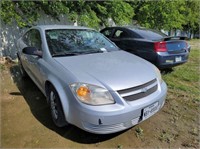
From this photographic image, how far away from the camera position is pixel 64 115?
275cm

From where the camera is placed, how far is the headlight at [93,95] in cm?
248

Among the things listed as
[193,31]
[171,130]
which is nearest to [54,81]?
[171,130]

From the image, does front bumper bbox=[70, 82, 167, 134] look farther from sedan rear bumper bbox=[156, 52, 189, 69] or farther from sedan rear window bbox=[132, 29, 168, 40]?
sedan rear window bbox=[132, 29, 168, 40]

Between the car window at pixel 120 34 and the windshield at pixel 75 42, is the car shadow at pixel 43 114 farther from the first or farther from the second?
the car window at pixel 120 34

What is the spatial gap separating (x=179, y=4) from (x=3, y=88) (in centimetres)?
1270

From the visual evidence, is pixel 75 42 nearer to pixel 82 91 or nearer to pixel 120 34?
pixel 82 91

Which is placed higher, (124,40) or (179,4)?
(179,4)

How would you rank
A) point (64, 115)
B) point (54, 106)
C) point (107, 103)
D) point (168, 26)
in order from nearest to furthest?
point (107, 103) < point (64, 115) < point (54, 106) < point (168, 26)

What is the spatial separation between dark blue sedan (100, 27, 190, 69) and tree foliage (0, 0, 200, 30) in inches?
114

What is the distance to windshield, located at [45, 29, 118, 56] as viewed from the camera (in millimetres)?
3467

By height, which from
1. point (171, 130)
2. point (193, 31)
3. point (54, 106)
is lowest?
point (193, 31)

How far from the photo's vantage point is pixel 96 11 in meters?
9.62

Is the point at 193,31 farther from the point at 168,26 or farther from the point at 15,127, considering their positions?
the point at 15,127

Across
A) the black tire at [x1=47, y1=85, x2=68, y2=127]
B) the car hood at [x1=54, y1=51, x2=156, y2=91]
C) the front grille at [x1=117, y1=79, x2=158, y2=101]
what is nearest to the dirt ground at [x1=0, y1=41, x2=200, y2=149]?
the black tire at [x1=47, y1=85, x2=68, y2=127]
